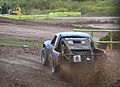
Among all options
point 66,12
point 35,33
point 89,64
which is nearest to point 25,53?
point 89,64

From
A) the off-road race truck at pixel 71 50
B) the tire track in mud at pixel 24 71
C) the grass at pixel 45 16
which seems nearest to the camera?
the tire track in mud at pixel 24 71

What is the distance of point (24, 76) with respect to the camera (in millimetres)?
11164

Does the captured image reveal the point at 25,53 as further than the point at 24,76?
Yes

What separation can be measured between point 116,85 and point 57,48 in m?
2.96

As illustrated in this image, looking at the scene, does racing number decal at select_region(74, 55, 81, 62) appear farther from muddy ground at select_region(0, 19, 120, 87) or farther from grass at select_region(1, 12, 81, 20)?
grass at select_region(1, 12, 81, 20)

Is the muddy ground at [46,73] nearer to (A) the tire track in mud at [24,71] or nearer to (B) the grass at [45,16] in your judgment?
(A) the tire track in mud at [24,71]

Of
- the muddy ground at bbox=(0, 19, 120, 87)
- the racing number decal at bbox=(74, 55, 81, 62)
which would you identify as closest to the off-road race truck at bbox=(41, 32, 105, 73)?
the racing number decal at bbox=(74, 55, 81, 62)

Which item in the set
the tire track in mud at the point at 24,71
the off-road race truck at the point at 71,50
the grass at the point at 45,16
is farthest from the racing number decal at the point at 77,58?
the grass at the point at 45,16

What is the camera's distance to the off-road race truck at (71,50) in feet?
36.1

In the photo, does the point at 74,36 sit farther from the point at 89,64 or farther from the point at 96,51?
the point at 89,64

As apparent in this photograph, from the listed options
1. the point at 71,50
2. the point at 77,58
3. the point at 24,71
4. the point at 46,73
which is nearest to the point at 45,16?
the point at 24,71

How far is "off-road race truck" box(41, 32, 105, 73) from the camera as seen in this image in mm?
11000

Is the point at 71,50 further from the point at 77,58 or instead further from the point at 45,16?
the point at 45,16

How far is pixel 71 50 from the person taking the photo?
37.5 feet
